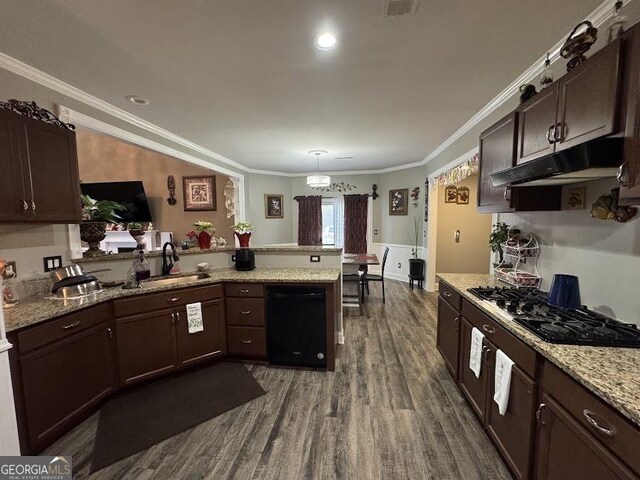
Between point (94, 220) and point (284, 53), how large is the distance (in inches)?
90.4

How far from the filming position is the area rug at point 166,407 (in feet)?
6.14

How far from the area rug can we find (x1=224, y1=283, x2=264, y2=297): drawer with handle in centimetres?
75

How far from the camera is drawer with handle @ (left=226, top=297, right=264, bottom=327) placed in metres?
2.78

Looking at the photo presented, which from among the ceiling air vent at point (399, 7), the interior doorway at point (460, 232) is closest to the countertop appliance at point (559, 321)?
the ceiling air vent at point (399, 7)

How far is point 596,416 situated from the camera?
99 cm

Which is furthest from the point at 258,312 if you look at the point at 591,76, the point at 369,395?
the point at 591,76

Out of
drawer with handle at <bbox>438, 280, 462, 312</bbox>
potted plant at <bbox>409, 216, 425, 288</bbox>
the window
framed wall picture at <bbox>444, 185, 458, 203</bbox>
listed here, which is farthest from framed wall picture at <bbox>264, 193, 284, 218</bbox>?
drawer with handle at <bbox>438, 280, 462, 312</bbox>

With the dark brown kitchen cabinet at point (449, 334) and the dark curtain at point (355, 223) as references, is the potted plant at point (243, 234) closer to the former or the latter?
the dark brown kitchen cabinet at point (449, 334)

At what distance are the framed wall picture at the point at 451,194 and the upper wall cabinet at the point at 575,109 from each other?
3.92m

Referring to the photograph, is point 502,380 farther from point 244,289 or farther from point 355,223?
point 355,223

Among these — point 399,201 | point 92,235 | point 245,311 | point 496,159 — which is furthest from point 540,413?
point 399,201

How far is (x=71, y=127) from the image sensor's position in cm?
228

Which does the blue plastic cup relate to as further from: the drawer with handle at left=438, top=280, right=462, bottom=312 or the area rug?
the area rug

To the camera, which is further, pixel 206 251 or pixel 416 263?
pixel 416 263
